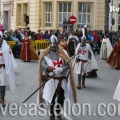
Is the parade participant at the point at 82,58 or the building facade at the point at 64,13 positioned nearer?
the parade participant at the point at 82,58

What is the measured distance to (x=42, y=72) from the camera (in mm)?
9617

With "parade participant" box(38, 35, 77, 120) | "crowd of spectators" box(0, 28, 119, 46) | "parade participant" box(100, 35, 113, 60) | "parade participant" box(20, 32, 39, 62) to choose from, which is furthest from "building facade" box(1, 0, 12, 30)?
"parade participant" box(38, 35, 77, 120)

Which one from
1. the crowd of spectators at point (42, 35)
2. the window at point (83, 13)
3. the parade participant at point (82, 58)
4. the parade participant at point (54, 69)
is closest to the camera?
the parade participant at point (54, 69)

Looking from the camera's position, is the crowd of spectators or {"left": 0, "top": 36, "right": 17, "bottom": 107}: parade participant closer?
{"left": 0, "top": 36, "right": 17, "bottom": 107}: parade participant

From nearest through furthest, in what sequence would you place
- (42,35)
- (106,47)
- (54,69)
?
1. (54,69)
2. (106,47)
3. (42,35)

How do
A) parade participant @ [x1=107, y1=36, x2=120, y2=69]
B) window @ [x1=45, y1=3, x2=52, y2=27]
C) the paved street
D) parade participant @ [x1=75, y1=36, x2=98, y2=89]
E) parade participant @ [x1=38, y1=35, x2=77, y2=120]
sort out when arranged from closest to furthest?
parade participant @ [x1=38, y1=35, x2=77, y2=120]
the paved street
parade participant @ [x1=75, y1=36, x2=98, y2=89]
parade participant @ [x1=107, y1=36, x2=120, y2=69]
window @ [x1=45, y1=3, x2=52, y2=27]

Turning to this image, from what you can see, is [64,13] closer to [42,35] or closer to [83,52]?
[42,35]

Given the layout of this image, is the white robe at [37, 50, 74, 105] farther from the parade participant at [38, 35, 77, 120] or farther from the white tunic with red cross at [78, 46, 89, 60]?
the white tunic with red cross at [78, 46, 89, 60]

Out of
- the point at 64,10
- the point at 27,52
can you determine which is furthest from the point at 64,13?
the point at 27,52

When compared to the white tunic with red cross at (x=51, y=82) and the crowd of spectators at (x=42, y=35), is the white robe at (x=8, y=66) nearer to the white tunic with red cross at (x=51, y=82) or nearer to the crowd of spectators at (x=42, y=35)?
the white tunic with red cross at (x=51, y=82)

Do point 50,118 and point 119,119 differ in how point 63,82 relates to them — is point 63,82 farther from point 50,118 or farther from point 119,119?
point 119,119

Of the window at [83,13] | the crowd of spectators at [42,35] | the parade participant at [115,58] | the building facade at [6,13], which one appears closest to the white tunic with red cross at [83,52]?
the parade participant at [115,58]

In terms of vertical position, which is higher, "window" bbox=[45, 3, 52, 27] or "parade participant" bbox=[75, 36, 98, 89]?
"window" bbox=[45, 3, 52, 27]

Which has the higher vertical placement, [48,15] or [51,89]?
[48,15]
